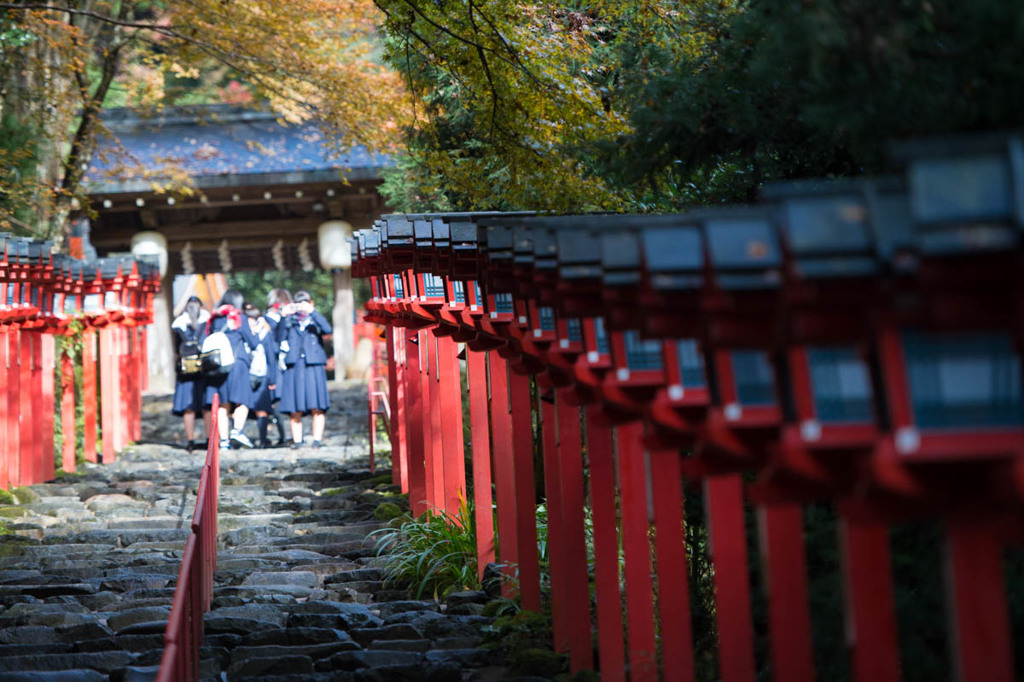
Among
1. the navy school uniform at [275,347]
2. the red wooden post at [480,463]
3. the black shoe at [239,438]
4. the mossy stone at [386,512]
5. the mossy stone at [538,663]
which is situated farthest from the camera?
the black shoe at [239,438]

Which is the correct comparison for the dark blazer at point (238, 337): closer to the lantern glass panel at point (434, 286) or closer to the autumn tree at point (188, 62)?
the autumn tree at point (188, 62)

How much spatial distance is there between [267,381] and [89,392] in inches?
86.0

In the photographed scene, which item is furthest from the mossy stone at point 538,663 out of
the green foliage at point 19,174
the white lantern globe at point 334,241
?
the white lantern globe at point 334,241

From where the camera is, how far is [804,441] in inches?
139

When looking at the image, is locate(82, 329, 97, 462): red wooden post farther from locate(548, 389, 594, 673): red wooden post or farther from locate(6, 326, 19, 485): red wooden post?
locate(548, 389, 594, 673): red wooden post

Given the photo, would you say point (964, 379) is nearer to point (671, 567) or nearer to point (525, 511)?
point (671, 567)

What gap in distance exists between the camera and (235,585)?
923cm

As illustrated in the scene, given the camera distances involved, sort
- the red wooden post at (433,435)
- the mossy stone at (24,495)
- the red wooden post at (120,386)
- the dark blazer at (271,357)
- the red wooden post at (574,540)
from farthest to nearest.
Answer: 1. the red wooden post at (120,386)
2. the dark blazer at (271,357)
3. the mossy stone at (24,495)
4. the red wooden post at (433,435)
5. the red wooden post at (574,540)

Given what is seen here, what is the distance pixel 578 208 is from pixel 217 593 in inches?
147

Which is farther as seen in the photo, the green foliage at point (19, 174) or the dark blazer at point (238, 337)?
the dark blazer at point (238, 337)

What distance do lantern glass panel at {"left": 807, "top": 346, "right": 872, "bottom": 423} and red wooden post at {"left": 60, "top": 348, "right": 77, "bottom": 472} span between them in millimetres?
12204

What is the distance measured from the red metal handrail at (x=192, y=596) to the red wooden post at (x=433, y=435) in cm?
175

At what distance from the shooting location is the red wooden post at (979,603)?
3211 millimetres

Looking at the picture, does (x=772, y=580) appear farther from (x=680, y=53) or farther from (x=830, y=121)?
(x=680, y=53)
